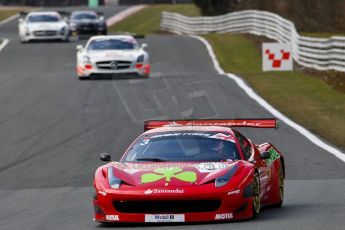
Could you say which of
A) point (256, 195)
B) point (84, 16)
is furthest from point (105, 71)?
point (84, 16)

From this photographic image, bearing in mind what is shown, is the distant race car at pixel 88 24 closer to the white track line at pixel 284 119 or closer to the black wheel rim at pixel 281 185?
the white track line at pixel 284 119

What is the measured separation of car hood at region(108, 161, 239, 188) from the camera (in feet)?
35.9

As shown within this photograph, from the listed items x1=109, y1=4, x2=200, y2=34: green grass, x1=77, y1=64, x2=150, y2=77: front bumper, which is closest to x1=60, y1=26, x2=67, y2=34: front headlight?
x1=109, y1=4, x2=200, y2=34: green grass

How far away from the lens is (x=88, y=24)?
5834 cm

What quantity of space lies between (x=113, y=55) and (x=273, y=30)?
14.0 meters

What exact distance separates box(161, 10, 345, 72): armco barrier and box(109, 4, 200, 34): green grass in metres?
2.01

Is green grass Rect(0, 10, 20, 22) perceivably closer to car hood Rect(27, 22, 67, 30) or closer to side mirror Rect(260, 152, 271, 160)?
car hood Rect(27, 22, 67, 30)

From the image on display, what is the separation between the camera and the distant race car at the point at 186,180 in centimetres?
1077

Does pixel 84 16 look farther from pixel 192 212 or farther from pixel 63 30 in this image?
pixel 192 212

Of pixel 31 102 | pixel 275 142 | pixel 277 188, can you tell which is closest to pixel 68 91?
pixel 31 102

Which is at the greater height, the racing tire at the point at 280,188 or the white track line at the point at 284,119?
the racing tire at the point at 280,188

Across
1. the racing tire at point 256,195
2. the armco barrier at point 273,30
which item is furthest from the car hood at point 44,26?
the racing tire at point 256,195

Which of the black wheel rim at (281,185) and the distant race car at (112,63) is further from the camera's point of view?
the distant race car at (112,63)

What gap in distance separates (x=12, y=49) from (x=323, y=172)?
101 ft
